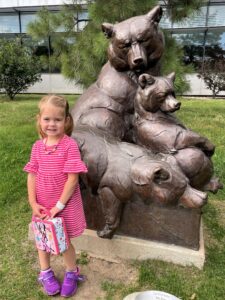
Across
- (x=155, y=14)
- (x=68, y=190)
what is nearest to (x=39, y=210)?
(x=68, y=190)

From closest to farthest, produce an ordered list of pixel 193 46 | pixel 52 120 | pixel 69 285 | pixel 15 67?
pixel 52 120 < pixel 69 285 < pixel 15 67 < pixel 193 46

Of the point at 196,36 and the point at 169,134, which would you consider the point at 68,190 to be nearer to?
the point at 169,134

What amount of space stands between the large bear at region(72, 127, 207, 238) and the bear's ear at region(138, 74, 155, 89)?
0.40 m

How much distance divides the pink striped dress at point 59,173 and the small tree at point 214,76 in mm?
10912

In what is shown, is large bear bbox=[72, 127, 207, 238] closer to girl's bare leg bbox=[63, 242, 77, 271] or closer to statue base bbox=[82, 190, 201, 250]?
statue base bbox=[82, 190, 201, 250]

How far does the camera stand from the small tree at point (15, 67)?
10.3m

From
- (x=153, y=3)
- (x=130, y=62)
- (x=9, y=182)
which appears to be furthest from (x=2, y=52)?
(x=130, y=62)

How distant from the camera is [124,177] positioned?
2.17 meters

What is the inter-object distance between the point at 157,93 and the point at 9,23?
14.4m

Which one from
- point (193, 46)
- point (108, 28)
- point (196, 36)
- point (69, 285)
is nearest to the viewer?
point (69, 285)

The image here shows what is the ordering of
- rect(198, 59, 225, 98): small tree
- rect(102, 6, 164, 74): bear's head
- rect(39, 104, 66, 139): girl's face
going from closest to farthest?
1. rect(39, 104, 66, 139): girl's face
2. rect(102, 6, 164, 74): bear's head
3. rect(198, 59, 225, 98): small tree

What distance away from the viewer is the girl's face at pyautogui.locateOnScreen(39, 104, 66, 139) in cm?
190

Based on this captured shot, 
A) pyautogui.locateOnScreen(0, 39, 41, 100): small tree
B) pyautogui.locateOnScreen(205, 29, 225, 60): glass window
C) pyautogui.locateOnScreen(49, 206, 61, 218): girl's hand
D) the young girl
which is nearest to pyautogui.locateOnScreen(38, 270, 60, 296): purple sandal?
the young girl

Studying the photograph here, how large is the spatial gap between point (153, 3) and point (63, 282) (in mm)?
5409
